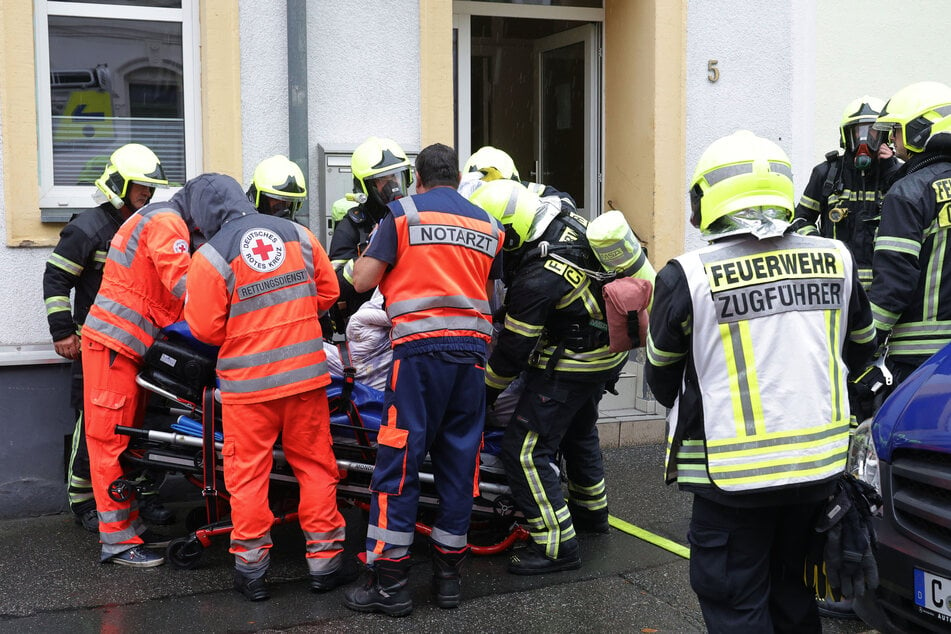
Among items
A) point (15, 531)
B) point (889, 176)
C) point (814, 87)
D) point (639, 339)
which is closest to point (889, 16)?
point (814, 87)

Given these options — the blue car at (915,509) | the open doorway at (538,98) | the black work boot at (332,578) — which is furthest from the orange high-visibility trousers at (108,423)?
the open doorway at (538,98)

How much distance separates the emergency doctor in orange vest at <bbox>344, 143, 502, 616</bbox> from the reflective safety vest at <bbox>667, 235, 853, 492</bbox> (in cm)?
157

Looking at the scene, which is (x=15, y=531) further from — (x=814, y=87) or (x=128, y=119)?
(x=814, y=87)

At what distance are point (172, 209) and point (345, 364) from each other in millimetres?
1169

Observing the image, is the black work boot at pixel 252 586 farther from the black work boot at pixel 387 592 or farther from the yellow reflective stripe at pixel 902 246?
the yellow reflective stripe at pixel 902 246

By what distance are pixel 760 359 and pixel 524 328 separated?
1.84 metres

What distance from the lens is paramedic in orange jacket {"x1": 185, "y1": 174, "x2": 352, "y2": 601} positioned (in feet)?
14.4

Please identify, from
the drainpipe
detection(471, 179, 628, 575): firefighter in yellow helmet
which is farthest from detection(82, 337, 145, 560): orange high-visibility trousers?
the drainpipe

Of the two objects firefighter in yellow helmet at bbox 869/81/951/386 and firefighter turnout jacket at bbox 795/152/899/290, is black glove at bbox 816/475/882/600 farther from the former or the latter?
firefighter turnout jacket at bbox 795/152/899/290

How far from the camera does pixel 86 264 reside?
5547 millimetres

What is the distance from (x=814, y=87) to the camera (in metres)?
8.56

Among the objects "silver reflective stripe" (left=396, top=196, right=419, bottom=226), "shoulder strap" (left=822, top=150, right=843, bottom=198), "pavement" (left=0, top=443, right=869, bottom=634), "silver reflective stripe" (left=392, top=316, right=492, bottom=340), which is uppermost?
"shoulder strap" (left=822, top=150, right=843, bottom=198)

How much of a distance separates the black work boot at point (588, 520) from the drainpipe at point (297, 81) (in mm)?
2937

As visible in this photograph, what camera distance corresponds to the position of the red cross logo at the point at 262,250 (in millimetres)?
4438
